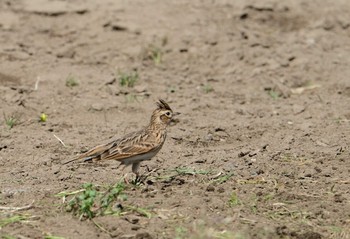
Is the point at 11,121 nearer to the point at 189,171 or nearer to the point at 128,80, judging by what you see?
the point at 128,80

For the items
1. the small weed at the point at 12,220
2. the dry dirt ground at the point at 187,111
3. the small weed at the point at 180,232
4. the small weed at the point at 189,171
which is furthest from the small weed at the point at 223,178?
the small weed at the point at 12,220

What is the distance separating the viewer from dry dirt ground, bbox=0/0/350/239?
8133mm

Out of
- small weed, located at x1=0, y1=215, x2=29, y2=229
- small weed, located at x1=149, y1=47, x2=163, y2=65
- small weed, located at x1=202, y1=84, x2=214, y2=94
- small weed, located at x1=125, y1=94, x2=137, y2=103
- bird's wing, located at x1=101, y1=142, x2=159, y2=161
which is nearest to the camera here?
small weed, located at x1=0, y1=215, x2=29, y2=229

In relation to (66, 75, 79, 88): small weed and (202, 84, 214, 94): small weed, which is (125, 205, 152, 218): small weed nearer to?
(66, 75, 79, 88): small weed

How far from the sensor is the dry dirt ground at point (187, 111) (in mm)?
8133

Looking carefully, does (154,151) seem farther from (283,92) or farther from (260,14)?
(260,14)

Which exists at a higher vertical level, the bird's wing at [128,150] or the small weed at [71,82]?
the bird's wing at [128,150]

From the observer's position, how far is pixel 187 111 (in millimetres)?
11727

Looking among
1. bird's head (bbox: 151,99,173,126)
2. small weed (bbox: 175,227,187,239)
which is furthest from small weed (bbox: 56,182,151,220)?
bird's head (bbox: 151,99,173,126)

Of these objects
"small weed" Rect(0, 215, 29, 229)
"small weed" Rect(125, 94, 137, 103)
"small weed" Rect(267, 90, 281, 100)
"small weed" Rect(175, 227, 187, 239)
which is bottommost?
"small weed" Rect(267, 90, 281, 100)

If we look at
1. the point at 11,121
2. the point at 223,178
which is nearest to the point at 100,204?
the point at 223,178

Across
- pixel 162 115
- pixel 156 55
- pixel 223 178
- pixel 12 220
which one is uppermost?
pixel 162 115

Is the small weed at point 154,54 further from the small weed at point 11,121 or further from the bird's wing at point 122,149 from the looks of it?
the bird's wing at point 122,149

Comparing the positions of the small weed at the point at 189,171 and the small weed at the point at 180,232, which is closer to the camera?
the small weed at the point at 180,232
